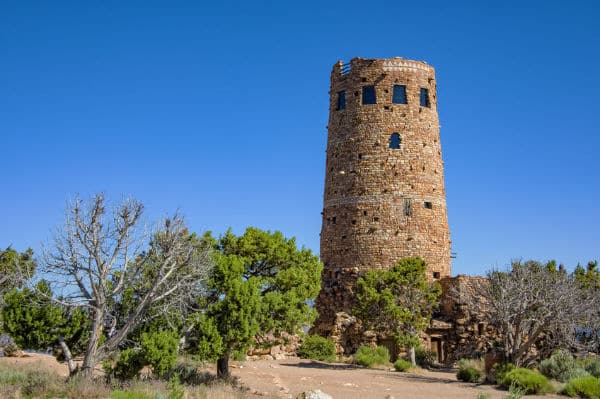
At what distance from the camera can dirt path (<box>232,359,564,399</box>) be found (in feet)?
65.3

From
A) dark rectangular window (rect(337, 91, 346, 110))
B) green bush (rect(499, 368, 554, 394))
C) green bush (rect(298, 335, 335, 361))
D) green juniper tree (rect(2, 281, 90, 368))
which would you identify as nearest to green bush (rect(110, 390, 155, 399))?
green juniper tree (rect(2, 281, 90, 368))

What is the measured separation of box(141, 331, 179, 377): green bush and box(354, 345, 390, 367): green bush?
1315 centimetres

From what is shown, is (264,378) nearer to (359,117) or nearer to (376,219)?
(376,219)

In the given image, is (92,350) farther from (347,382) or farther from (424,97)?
(424,97)

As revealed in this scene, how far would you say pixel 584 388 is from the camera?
66.7 feet

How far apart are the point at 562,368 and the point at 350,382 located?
307 inches

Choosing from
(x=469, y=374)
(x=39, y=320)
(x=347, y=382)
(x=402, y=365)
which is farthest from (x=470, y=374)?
(x=39, y=320)

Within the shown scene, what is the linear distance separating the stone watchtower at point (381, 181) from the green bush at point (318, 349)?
2.06m

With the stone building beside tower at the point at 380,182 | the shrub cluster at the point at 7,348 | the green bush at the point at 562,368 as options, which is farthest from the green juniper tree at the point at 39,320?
the stone building beside tower at the point at 380,182

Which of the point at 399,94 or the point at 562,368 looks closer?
the point at 562,368

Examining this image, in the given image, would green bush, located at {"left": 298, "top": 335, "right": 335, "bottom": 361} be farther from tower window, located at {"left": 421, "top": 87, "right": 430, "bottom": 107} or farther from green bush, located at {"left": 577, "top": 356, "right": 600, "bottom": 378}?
tower window, located at {"left": 421, "top": 87, "right": 430, "bottom": 107}

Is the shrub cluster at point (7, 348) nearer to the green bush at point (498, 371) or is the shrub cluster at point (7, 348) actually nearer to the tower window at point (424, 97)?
the green bush at point (498, 371)

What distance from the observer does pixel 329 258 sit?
35844 millimetres

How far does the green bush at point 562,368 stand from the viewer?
74.8 ft
